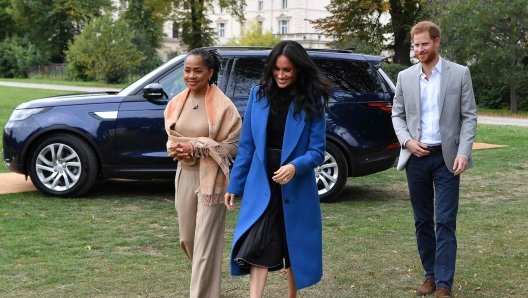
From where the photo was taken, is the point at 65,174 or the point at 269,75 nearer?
the point at 269,75

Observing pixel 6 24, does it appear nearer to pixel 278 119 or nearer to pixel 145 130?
pixel 145 130

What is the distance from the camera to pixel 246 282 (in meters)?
5.84

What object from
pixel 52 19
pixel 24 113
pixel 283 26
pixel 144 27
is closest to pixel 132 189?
pixel 24 113

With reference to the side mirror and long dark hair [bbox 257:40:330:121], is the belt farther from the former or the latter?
the side mirror

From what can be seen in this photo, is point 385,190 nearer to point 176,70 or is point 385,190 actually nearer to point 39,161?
point 176,70

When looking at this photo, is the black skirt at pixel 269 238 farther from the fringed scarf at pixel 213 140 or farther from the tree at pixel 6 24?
the tree at pixel 6 24

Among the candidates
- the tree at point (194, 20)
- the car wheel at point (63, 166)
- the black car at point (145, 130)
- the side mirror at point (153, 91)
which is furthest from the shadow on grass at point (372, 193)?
the tree at point (194, 20)

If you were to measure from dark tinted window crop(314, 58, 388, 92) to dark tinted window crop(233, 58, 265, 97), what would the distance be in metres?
0.73

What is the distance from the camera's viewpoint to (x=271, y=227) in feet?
14.7

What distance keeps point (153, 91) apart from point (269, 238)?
4.68 m

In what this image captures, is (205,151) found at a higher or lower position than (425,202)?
higher

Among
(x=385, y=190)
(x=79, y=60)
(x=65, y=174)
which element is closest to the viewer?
(x=65, y=174)

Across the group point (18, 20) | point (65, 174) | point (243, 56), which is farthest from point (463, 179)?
point (18, 20)

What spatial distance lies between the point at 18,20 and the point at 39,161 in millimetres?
68726
